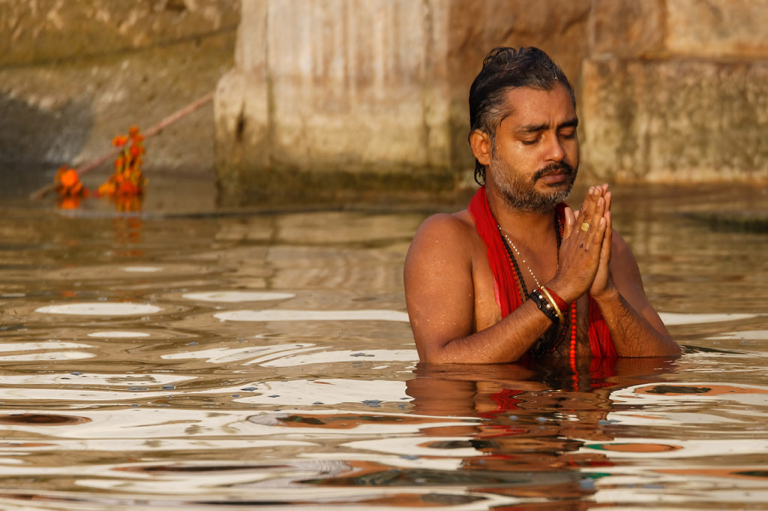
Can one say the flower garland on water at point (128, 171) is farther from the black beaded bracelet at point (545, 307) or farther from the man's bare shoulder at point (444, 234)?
the black beaded bracelet at point (545, 307)

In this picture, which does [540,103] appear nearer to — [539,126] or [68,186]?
[539,126]

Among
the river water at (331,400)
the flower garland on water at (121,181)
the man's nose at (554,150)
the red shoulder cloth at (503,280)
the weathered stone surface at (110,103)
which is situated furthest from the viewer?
the weathered stone surface at (110,103)

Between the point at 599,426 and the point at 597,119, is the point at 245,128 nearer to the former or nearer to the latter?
the point at 597,119

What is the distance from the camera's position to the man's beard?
144 inches

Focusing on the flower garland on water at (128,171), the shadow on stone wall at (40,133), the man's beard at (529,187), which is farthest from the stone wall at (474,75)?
the man's beard at (529,187)

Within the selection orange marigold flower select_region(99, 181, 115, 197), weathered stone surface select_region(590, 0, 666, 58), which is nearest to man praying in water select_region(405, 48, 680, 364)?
weathered stone surface select_region(590, 0, 666, 58)

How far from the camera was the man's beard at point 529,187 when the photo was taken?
3.66 meters

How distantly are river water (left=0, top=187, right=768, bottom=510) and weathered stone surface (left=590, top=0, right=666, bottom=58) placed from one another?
332 centimetres

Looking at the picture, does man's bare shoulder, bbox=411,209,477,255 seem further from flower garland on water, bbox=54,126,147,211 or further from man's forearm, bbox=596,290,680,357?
flower garland on water, bbox=54,126,147,211

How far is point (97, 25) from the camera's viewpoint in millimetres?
15484

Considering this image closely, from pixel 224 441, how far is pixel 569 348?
136 cm

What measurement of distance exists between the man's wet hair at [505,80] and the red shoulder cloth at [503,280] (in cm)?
27

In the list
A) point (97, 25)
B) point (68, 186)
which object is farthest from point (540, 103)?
point (97, 25)

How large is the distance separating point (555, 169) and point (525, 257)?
1.25ft
